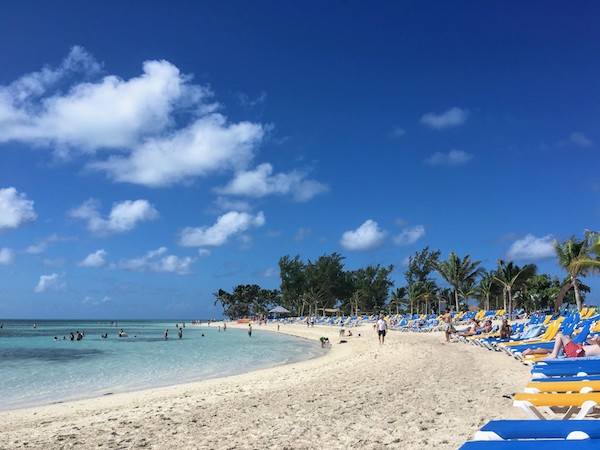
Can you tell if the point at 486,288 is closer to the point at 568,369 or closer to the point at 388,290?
the point at 388,290

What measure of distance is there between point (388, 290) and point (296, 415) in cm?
6073

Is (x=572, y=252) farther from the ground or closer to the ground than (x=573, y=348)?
farther from the ground

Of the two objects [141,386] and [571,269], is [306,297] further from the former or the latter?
[141,386]

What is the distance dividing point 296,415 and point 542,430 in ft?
14.0

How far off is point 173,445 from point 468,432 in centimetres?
320

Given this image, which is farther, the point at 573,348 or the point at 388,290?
the point at 388,290

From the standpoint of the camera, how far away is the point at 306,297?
67938mm

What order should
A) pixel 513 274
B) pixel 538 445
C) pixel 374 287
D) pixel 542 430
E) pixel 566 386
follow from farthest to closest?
pixel 374 287 → pixel 513 274 → pixel 566 386 → pixel 542 430 → pixel 538 445

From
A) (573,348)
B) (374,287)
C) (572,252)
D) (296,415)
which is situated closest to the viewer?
(296,415)

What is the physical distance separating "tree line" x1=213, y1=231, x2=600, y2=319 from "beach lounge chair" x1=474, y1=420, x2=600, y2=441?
30997 mm

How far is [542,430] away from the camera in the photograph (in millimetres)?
2480

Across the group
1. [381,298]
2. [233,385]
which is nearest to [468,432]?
[233,385]

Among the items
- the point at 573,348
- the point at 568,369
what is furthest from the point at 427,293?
the point at 568,369

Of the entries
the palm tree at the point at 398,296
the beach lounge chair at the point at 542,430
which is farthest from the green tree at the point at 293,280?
the beach lounge chair at the point at 542,430
